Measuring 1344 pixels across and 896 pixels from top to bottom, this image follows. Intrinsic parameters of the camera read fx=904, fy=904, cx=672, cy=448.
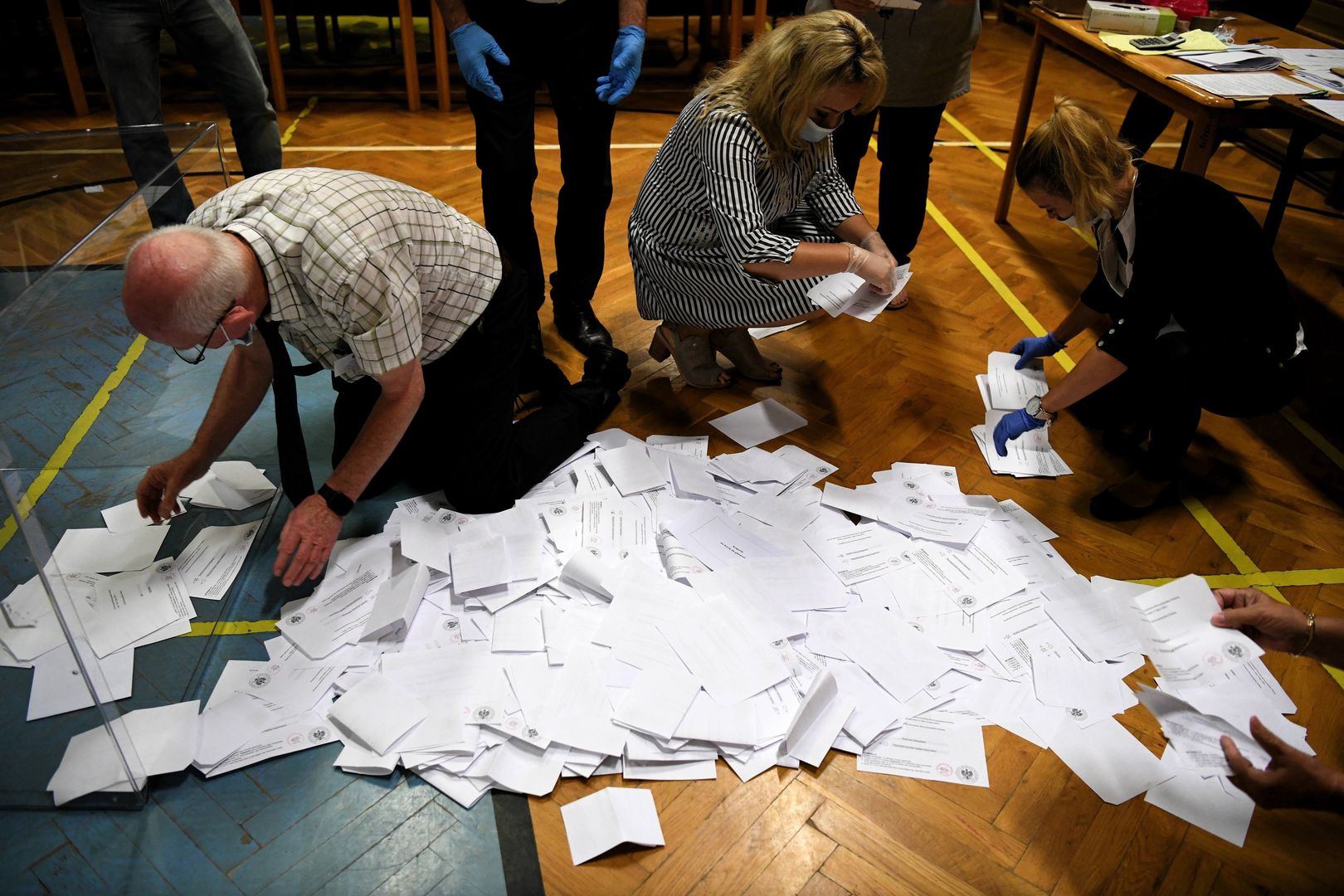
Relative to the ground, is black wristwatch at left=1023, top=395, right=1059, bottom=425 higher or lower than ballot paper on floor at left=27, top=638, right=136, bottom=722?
higher

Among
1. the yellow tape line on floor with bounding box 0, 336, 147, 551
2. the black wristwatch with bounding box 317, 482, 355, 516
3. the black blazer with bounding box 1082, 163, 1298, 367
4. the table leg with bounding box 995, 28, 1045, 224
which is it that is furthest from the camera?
the table leg with bounding box 995, 28, 1045, 224

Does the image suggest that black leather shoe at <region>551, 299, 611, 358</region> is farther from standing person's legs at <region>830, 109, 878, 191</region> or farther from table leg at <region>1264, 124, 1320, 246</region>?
table leg at <region>1264, 124, 1320, 246</region>

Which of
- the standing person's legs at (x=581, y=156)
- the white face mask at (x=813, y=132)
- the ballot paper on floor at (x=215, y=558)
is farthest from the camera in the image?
the standing person's legs at (x=581, y=156)

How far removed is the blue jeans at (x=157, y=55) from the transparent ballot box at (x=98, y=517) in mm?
472

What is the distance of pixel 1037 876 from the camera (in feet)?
4.83

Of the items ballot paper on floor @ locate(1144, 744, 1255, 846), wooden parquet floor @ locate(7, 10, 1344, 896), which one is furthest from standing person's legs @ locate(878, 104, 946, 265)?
ballot paper on floor @ locate(1144, 744, 1255, 846)

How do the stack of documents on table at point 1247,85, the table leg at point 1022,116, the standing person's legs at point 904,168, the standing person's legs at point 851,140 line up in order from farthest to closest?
the table leg at point 1022,116 < the standing person's legs at point 851,140 < the standing person's legs at point 904,168 < the stack of documents on table at point 1247,85

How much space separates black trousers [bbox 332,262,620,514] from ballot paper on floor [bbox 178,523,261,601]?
289mm

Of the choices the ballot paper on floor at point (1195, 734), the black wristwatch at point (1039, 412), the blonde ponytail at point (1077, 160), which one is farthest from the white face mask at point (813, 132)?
the ballot paper on floor at point (1195, 734)

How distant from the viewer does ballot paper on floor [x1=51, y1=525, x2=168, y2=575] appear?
1.56 meters

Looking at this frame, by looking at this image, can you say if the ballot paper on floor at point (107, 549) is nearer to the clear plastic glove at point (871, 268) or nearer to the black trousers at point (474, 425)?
the black trousers at point (474, 425)

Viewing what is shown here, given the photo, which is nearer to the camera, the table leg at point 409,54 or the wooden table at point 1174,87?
the wooden table at point 1174,87

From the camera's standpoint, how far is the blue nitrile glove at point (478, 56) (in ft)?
7.44

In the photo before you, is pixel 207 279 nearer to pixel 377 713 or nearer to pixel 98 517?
pixel 98 517
